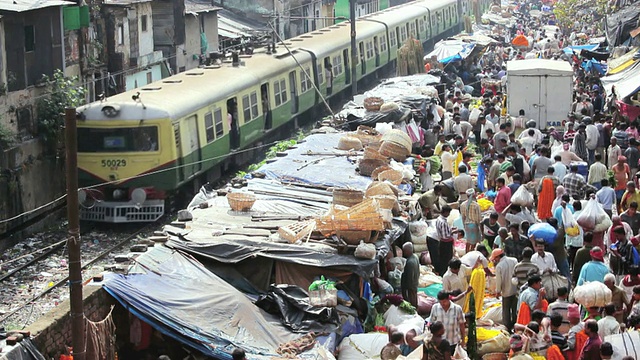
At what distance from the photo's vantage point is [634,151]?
54.4 feet

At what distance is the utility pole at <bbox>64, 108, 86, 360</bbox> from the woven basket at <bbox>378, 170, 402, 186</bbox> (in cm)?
751

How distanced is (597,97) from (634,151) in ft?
22.7

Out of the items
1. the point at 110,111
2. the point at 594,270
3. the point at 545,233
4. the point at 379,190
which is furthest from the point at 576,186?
the point at 110,111

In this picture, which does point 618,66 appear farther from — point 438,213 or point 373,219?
point 373,219

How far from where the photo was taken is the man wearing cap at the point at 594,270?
1084 centimetres

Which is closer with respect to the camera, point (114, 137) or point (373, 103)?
point (114, 137)

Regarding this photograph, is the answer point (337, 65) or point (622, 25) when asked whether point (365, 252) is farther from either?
point (337, 65)

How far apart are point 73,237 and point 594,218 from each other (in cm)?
690

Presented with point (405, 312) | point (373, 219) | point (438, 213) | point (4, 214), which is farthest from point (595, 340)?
point (4, 214)

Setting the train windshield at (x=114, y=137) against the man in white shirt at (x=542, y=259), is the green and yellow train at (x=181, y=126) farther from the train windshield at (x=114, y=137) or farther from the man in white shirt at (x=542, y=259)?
the man in white shirt at (x=542, y=259)

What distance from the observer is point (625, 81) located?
20.1 m

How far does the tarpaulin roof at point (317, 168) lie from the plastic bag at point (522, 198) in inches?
98.4

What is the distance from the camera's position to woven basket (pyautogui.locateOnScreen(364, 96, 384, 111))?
21688mm

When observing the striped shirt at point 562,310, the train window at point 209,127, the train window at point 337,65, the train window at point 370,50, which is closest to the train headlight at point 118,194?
the train window at point 209,127
